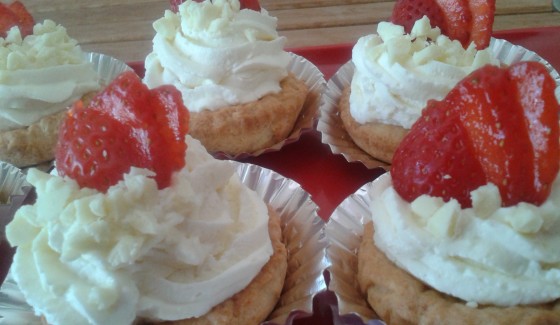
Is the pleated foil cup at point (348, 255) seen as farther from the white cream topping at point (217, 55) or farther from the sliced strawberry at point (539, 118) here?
the white cream topping at point (217, 55)

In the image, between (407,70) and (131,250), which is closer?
(131,250)

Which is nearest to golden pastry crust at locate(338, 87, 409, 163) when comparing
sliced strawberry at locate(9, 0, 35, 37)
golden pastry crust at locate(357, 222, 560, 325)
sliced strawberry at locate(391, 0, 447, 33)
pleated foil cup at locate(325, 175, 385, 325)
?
pleated foil cup at locate(325, 175, 385, 325)

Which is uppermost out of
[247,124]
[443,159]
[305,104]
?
[443,159]

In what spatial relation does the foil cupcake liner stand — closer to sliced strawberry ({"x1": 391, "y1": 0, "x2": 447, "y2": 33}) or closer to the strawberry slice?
the strawberry slice

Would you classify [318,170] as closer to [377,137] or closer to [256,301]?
[377,137]

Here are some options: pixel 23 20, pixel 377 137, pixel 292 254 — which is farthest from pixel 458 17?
pixel 23 20

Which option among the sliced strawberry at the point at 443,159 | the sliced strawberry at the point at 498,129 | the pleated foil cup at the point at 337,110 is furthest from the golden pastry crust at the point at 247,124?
the sliced strawberry at the point at 498,129
